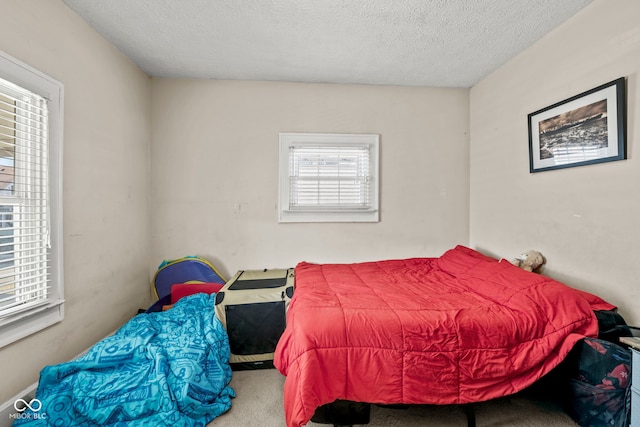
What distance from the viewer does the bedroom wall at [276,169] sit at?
279 centimetres

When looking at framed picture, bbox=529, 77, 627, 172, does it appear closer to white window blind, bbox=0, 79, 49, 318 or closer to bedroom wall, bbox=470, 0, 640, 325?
bedroom wall, bbox=470, 0, 640, 325

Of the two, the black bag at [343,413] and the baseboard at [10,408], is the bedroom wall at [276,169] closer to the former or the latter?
the baseboard at [10,408]

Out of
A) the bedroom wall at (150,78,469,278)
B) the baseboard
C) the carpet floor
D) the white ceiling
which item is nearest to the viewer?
the baseboard

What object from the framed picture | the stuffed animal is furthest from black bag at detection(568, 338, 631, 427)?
the framed picture

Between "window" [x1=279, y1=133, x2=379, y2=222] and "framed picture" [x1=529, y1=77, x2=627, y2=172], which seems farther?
"window" [x1=279, y1=133, x2=379, y2=222]


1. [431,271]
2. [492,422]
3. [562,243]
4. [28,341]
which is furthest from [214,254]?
[562,243]

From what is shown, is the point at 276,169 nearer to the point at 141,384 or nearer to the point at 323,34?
the point at 323,34

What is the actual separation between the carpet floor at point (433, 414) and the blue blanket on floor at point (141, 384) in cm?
13

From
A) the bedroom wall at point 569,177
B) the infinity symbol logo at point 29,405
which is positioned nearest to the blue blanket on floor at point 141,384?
the infinity symbol logo at point 29,405

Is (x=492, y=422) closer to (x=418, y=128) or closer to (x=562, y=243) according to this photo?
(x=562, y=243)

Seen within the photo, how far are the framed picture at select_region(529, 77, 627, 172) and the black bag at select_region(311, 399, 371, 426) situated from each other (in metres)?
2.17

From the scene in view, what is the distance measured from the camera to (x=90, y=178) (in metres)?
2.00

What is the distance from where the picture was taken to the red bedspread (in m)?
1.34

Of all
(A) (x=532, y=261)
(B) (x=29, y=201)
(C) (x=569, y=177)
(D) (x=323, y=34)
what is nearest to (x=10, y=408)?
(B) (x=29, y=201)
